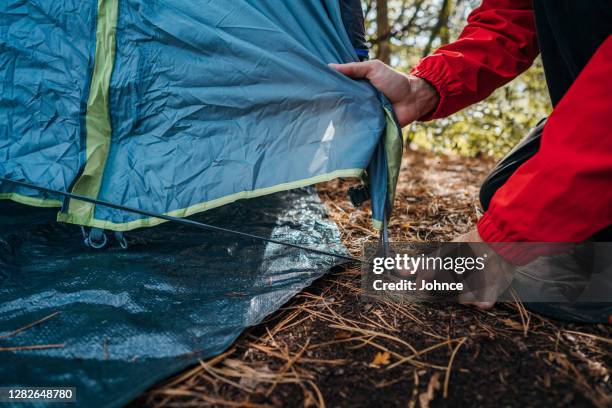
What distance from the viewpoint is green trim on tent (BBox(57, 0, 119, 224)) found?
1232 mm

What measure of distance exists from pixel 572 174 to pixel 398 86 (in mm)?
534

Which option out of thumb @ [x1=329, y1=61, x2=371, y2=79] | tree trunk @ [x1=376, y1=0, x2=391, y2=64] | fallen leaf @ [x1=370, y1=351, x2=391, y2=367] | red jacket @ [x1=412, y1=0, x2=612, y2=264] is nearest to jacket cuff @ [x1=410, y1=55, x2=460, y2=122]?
thumb @ [x1=329, y1=61, x2=371, y2=79]

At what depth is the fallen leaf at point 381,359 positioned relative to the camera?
893mm

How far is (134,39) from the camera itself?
1.23 m

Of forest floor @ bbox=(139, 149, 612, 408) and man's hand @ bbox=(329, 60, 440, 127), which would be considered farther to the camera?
man's hand @ bbox=(329, 60, 440, 127)

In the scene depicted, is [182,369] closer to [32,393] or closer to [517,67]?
[32,393]

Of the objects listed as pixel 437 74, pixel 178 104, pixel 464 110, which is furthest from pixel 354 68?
pixel 464 110

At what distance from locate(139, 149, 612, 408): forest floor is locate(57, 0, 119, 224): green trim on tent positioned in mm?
679

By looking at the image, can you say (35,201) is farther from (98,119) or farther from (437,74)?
(437,74)

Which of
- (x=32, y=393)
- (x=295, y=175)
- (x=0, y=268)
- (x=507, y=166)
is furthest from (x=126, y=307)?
(x=507, y=166)

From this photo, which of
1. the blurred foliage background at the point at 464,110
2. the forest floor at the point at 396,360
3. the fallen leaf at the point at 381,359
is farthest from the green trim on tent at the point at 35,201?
the blurred foliage background at the point at 464,110

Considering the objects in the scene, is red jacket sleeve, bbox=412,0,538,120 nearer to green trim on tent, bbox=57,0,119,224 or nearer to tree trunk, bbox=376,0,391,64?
green trim on tent, bbox=57,0,119,224

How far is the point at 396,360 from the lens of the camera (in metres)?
0.91

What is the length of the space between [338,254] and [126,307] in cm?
65
